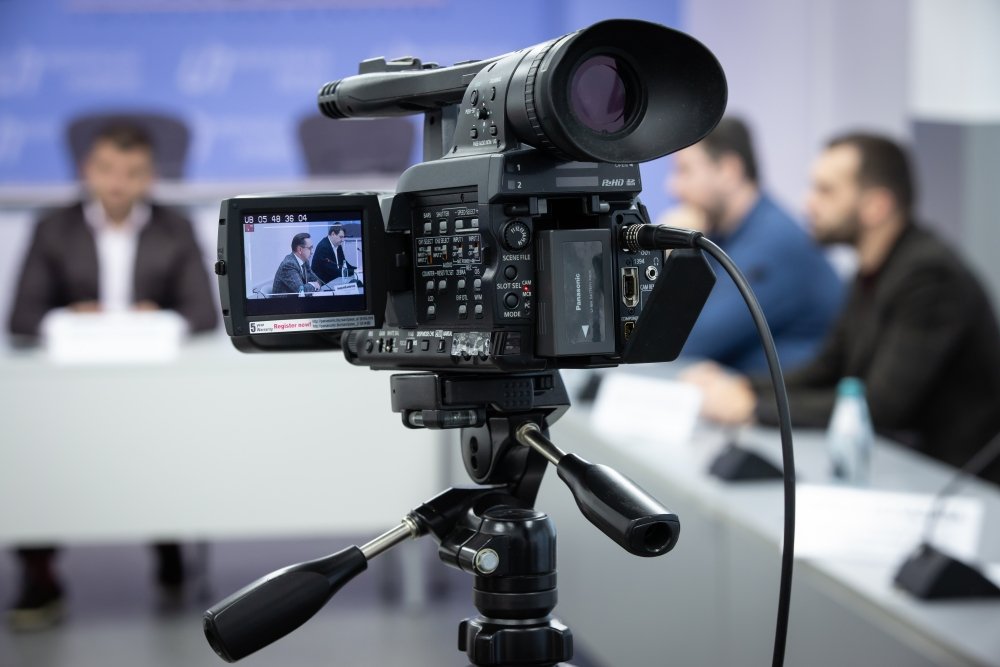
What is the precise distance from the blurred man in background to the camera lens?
3788mm

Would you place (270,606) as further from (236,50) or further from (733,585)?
A: (236,50)

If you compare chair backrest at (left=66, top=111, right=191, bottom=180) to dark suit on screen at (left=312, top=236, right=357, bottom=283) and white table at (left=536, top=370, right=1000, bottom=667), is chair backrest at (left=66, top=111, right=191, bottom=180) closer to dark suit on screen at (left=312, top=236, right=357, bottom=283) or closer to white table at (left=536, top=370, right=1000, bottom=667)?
white table at (left=536, top=370, right=1000, bottom=667)

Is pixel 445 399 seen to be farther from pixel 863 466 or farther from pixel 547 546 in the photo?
pixel 863 466

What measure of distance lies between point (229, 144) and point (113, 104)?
680mm

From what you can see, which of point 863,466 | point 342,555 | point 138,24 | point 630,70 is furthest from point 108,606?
point 138,24

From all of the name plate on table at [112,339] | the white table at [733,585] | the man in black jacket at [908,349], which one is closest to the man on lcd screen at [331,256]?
the white table at [733,585]

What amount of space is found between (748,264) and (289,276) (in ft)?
10.5

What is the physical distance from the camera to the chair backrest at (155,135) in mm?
5922

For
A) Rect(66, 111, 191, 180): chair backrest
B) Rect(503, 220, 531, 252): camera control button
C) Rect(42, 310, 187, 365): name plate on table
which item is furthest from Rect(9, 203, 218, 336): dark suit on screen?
Rect(503, 220, 531, 252): camera control button

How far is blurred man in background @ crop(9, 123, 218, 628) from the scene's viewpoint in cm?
468

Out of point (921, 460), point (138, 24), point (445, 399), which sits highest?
point (138, 24)

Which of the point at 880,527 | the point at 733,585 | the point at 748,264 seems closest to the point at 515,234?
the point at 880,527

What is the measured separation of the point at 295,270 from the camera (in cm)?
104

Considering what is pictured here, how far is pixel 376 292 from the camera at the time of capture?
1055 mm
